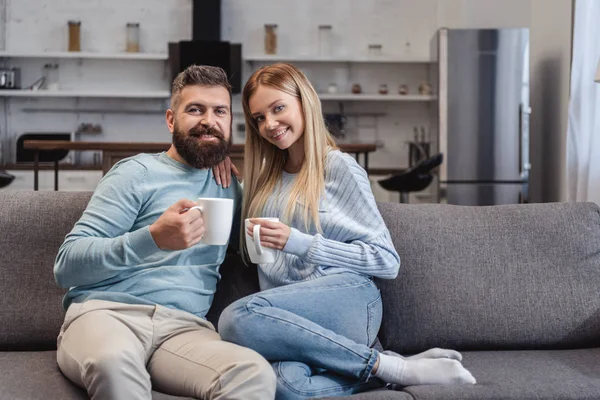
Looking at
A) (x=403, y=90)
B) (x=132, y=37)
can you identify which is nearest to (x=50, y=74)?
(x=132, y=37)

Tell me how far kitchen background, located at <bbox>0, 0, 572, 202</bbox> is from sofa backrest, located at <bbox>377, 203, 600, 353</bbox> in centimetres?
518

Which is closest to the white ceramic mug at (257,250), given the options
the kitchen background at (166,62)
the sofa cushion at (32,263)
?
the sofa cushion at (32,263)

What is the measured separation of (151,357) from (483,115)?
4282 mm

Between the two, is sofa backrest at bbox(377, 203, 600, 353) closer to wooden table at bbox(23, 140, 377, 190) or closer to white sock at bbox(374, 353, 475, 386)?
white sock at bbox(374, 353, 475, 386)

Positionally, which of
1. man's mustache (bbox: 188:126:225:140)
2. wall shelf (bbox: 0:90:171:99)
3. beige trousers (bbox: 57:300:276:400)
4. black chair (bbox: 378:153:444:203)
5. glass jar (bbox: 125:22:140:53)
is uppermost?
glass jar (bbox: 125:22:140:53)

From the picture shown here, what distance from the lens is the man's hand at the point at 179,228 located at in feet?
5.08

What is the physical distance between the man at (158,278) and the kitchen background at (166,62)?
5.38 m

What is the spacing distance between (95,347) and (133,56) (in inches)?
238

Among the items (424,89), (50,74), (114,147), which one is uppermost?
(50,74)

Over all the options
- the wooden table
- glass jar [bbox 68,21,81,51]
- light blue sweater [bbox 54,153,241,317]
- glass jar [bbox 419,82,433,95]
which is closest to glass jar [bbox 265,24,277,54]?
glass jar [bbox 419,82,433,95]

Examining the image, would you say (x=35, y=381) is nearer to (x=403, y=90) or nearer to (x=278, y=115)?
(x=278, y=115)

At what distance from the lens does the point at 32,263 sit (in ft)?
6.32

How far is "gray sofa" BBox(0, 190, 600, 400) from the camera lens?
6.19 ft

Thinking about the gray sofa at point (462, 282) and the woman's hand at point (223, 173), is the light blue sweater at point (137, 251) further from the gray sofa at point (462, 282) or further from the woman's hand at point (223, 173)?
the gray sofa at point (462, 282)
